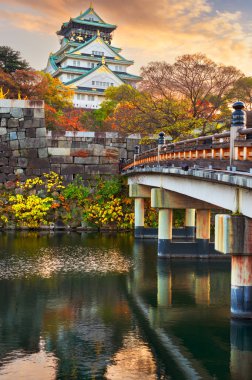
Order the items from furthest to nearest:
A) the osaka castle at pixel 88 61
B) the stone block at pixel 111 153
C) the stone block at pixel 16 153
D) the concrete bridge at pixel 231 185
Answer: the osaka castle at pixel 88 61, the stone block at pixel 111 153, the stone block at pixel 16 153, the concrete bridge at pixel 231 185

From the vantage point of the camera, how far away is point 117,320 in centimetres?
1553

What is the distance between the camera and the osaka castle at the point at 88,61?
276 ft

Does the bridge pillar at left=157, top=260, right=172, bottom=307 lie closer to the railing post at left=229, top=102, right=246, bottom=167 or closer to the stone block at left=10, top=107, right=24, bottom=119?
the railing post at left=229, top=102, right=246, bottom=167

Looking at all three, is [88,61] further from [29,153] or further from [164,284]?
[164,284]

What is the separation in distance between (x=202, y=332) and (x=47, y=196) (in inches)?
1100

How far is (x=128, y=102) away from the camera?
146 ft

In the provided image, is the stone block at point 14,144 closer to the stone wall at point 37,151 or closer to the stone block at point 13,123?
the stone wall at point 37,151

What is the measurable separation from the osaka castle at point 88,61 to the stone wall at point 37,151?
4013 centimetres

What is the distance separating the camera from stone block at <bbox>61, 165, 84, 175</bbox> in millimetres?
41903

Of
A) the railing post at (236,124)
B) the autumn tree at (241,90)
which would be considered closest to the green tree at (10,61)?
the autumn tree at (241,90)

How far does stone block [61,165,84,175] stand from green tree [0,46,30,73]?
73.9 ft

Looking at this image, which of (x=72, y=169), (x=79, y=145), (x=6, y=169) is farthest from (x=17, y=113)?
(x=72, y=169)

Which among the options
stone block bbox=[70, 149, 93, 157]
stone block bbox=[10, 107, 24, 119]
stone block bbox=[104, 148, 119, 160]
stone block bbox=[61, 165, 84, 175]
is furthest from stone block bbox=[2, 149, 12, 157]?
stone block bbox=[104, 148, 119, 160]

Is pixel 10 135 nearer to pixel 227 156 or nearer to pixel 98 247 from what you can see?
pixel 98 247
